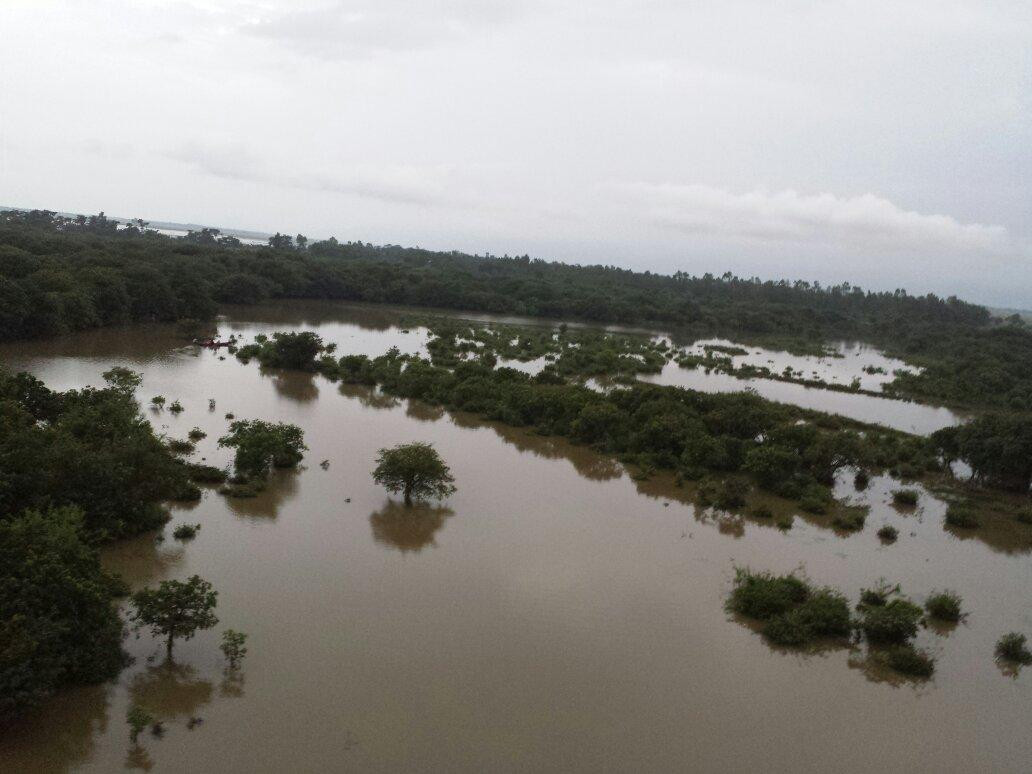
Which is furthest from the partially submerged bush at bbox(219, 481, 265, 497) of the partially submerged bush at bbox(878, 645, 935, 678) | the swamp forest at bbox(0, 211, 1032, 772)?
the partially submerged bush at bbox(878, 645, 935, 678)

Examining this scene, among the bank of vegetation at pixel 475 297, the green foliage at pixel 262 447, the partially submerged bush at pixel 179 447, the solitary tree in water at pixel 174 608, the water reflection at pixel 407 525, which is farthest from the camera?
the bank of vegetation at pixel 475 297

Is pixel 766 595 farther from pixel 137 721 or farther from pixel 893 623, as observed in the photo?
pixel 137 721

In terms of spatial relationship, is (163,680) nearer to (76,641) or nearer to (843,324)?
(76,641)

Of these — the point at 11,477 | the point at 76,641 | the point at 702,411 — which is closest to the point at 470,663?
the point at 76,641

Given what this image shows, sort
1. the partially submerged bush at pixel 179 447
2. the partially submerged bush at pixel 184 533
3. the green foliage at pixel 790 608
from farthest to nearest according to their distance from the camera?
1. the partially submerged bush at pixel 179 447
2. the partially submerged bush at pixel 184 533
3. the green foliage at pixel 790 608

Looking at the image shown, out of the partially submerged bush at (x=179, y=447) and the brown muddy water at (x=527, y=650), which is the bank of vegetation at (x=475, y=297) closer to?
the partially submerged bush at (x=179, y=447)

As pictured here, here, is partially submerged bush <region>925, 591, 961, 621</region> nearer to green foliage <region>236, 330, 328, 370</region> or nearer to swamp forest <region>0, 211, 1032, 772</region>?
swamp forest <region>0, 211, 1032, 772</region>

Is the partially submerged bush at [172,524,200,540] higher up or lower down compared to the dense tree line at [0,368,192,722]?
lower down

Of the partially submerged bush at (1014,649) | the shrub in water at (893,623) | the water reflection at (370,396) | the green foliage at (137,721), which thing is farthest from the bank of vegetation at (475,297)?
the shrub in water at (893,623)
